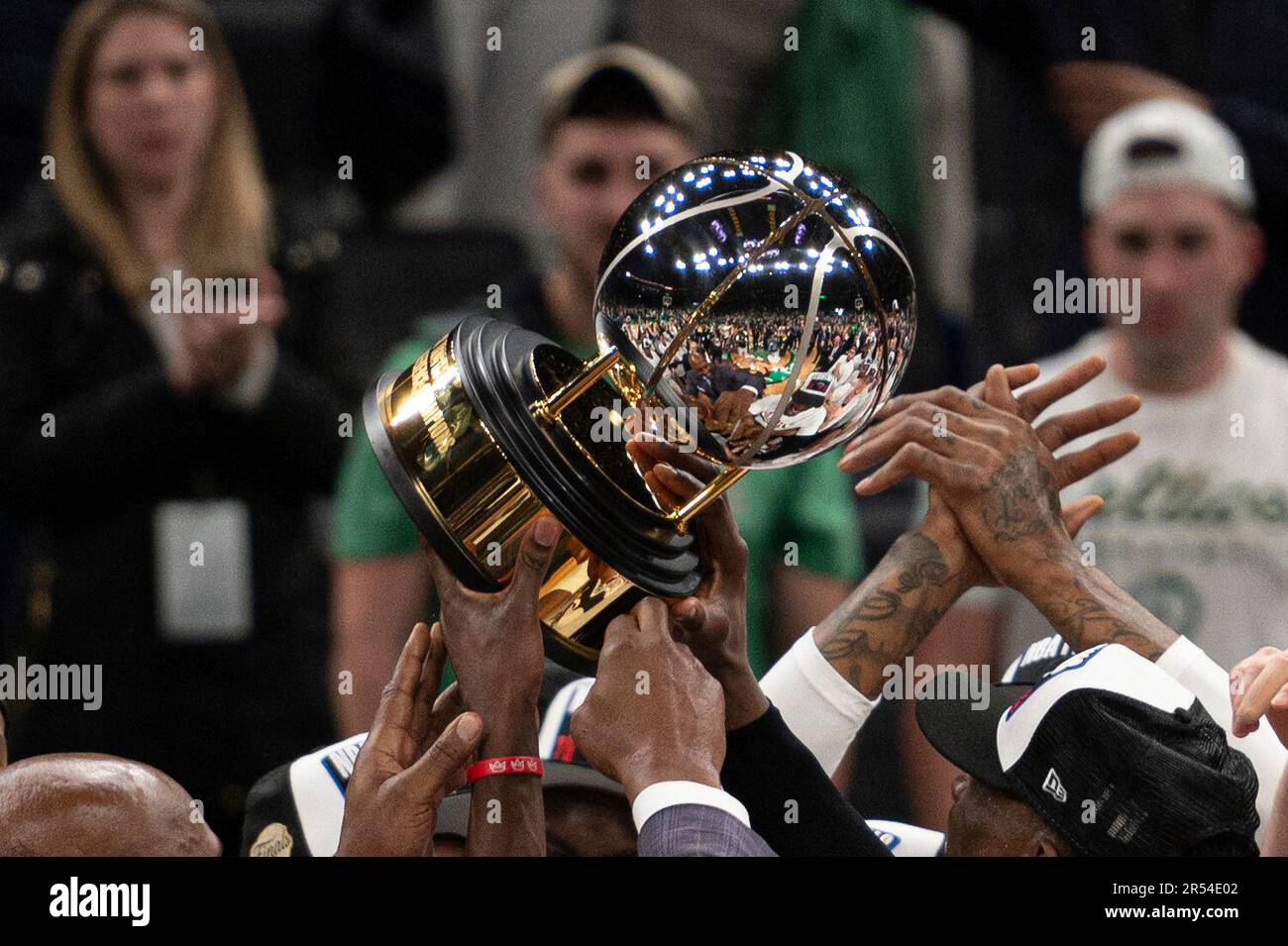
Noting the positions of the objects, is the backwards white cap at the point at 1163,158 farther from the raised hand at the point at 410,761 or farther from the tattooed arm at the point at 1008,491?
the raised hand at the point at 410,761

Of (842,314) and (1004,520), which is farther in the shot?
(1004,520)

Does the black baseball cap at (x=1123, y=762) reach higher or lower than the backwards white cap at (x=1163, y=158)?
lower

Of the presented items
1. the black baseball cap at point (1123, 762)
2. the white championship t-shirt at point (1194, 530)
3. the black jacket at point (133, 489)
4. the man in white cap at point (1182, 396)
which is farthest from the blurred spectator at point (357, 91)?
the black baseball cap at point (1123, 762)

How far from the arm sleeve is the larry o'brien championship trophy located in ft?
0.47

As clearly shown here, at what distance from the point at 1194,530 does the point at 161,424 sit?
1.43 metres

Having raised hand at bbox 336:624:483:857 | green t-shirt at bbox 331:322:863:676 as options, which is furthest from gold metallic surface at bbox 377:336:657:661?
green t-shirt at bbox 331:322:863:676

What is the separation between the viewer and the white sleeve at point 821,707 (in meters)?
1.82

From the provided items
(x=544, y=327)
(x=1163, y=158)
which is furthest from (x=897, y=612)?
(x=1163, y=158)

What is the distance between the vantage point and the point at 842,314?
4.91 feet

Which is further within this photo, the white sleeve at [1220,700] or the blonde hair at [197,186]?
the blonde hair at [197,186]

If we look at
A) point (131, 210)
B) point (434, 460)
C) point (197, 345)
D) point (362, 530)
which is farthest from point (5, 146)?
point (434, 460)

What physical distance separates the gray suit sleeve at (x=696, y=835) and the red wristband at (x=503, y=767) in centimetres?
11
